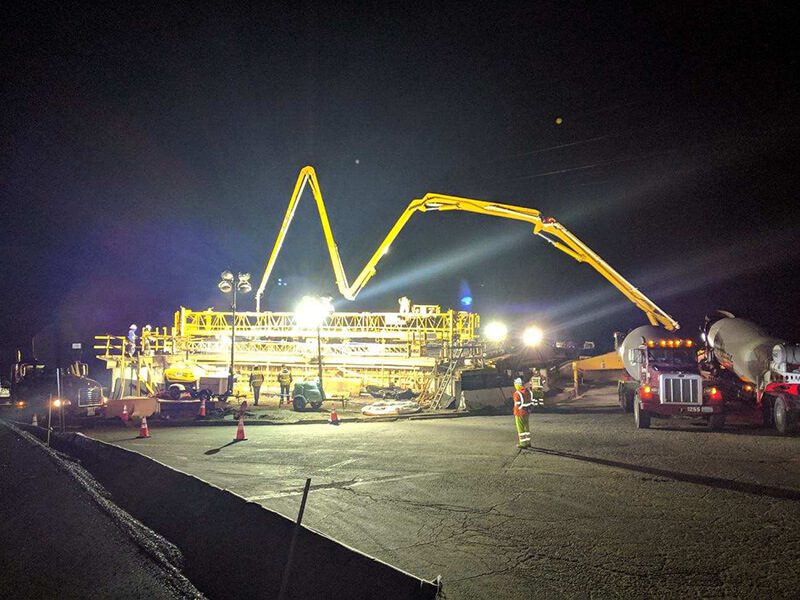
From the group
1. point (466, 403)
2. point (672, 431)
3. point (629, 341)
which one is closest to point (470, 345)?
point (466, 403)

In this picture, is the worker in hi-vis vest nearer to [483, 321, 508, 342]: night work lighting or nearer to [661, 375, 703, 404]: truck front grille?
[661, 375, 703, 404]: truck front grille

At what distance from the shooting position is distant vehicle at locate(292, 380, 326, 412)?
26.4 meters

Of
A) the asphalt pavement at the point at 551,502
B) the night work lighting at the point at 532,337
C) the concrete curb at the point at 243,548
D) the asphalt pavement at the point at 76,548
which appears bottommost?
the asphalt pavement at the point at 551,502

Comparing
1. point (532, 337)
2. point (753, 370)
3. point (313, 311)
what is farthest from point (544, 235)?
point (753, 370)

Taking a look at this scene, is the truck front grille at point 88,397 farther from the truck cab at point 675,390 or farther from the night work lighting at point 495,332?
the truck cab at point 675,390

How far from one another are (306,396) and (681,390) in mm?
15217

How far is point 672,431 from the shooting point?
56.7ft

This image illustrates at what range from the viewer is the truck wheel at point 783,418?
1609cm

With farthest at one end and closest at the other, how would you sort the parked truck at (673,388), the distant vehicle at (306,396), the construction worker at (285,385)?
1. the construction worker at (285,385)
2. the distant vehicle at (306,396)
3. the parked truck at (673,388)

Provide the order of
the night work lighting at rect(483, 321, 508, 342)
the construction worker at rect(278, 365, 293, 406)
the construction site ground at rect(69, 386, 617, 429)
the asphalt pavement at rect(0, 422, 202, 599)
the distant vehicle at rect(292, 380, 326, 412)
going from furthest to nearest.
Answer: the night work lighting at rect(483, 321, 508, 342) < the construction worker at rect(278, 365, 293, 406) < the distant vehicle at rect(292, 380, 326, 412) < the construction site ground at rect(69, 386, 617, 429) < the asphalt pavement at rect(0, 422, 202, 599)

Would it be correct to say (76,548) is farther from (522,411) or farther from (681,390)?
(681,390)

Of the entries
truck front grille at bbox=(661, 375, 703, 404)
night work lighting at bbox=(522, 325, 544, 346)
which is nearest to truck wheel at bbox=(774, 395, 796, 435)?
truck front grille at bbox=(661, 375, 703, 404)

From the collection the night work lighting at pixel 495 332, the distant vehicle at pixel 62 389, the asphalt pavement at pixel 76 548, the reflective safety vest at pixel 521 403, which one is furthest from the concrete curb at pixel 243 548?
the night work lighting at pixel 495 332

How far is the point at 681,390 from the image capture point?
17.3m
